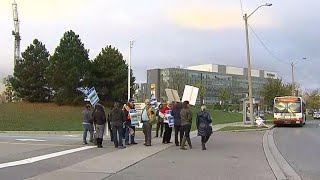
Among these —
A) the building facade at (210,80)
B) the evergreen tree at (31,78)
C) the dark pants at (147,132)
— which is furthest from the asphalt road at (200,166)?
the building facade at (210,80)

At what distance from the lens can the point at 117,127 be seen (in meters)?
17.2

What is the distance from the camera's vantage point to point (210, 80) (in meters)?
143

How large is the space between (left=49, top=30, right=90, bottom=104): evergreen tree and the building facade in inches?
1419

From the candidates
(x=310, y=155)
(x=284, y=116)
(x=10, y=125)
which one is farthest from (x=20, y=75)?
(x=310, y=155)

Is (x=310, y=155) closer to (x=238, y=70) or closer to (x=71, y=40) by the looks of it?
(x=71, y=40)

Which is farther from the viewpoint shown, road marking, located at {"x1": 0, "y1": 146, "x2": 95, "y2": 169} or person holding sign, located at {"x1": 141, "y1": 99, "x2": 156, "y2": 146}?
person holding sign, located at {"x1": 141, "y1": 99, "x2": 156, "y2": 146}

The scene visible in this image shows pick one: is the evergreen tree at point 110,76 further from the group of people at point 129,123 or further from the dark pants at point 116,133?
the dark pants at point 116,133

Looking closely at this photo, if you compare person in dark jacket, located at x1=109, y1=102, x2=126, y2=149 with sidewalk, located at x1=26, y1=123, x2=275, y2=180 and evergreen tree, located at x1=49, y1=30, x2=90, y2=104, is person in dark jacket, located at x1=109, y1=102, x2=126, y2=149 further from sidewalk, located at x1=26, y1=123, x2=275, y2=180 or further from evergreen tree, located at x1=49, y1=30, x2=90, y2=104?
evergreen tree, located at x1=49, y1=30, x2=90, y2=104

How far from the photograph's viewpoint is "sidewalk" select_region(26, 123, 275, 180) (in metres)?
10.6

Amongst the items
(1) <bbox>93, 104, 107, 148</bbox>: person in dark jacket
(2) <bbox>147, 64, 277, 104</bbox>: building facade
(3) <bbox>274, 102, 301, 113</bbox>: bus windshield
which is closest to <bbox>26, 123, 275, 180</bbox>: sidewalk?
(1) <bbox>93, 104, 107, 148</bbox>: person in dark jacket

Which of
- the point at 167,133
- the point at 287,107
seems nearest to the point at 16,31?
the point at 287,107

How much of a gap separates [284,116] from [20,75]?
30.4 meters

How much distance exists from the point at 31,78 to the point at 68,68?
5292mm

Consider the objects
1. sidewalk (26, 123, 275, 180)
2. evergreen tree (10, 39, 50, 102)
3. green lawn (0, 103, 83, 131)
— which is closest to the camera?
sidewalk (26, 123, 275, 180)
